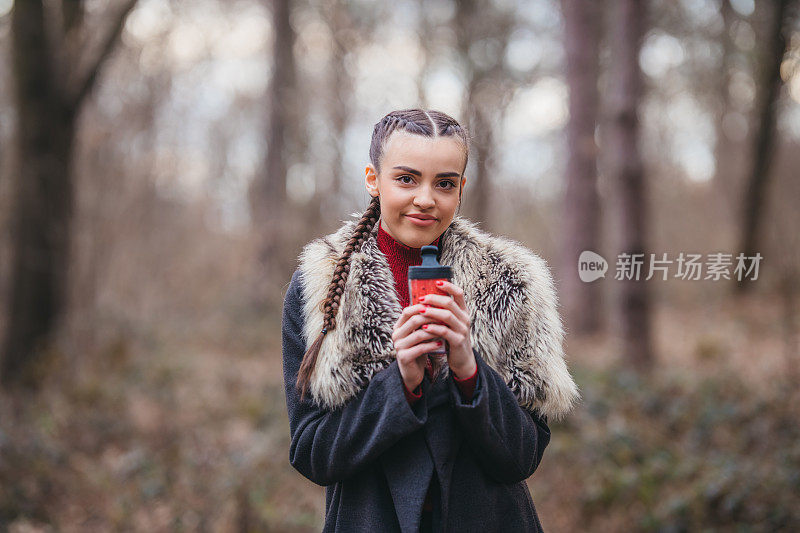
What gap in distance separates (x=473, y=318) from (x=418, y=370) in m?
0.25

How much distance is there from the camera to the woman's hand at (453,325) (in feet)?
5.08

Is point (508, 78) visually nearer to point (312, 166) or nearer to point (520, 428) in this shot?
point (312, 166)

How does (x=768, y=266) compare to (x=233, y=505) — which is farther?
(x=768, y=266)

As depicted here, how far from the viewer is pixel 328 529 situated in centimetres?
186

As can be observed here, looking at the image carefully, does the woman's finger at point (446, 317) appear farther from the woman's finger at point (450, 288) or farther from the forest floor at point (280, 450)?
the forest floor at point (280, 450)

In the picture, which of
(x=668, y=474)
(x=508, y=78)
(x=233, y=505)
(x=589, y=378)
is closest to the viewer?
(x=233, y=505)

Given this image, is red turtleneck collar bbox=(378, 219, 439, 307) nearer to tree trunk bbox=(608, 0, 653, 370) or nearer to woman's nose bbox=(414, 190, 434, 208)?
woman's nose bbox=(414, 190, 434, 208)

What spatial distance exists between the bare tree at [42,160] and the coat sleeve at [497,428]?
6672 mm

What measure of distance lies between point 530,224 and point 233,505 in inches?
476

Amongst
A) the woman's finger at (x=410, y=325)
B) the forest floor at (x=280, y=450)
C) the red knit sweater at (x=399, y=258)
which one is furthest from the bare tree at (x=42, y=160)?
the woman's finger at (x=410, y=325)

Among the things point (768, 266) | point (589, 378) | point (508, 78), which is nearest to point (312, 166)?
point (508, 78)

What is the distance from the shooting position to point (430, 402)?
1.73 metres

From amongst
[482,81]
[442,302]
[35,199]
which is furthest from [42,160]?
[442,302]

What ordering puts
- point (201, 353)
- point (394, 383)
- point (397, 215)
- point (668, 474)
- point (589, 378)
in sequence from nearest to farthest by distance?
1. point (394, 383)
2. point (397, 215)
3. point (668, 474)
4. point (589, 378)
5. point (201, 353)
